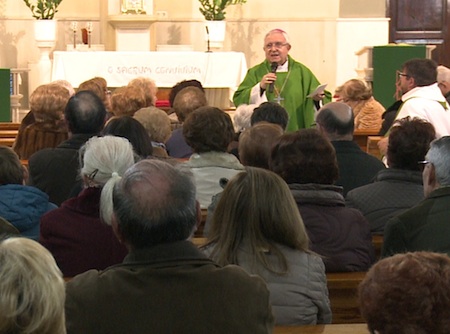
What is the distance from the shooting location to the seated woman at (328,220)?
14.0 ft

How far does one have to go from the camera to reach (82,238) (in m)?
4.25

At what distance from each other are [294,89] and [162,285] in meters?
7.09

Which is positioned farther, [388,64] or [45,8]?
[45,8]

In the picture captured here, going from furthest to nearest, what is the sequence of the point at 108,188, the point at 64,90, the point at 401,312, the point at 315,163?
1. the point at 64,90
2. the point at 315,163
3. the point at 108,188
4. the point at 401,312

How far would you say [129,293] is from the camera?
2824 mm

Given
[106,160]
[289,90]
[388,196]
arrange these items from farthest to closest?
1. [289,90]
2. [388,196]
3. [106,160]

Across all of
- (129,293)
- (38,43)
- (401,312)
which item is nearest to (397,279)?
(401,312)

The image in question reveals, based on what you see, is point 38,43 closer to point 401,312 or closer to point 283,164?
point 283,164

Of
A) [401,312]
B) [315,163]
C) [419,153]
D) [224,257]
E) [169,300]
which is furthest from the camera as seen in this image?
[419,153]

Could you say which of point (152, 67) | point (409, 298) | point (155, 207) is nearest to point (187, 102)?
point (155, 207)

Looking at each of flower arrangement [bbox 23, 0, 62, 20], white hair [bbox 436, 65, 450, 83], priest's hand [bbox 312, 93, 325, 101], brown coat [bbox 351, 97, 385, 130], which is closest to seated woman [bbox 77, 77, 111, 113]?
priest's hand [bbox 312, 93, 325, 101]

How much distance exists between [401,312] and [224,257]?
4.36ft

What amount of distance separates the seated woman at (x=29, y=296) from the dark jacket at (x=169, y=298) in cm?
59

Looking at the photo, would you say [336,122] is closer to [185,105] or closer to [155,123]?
[155,123]
